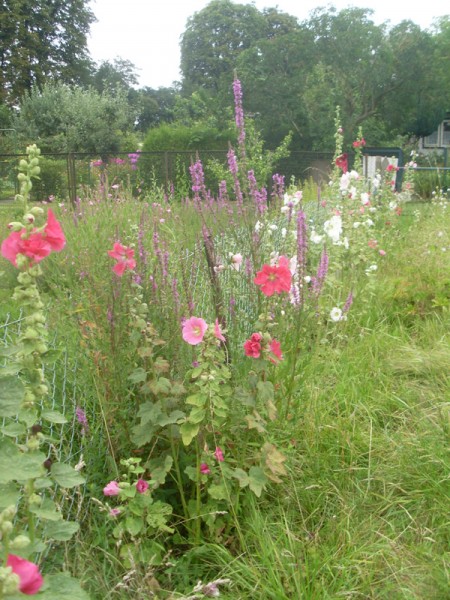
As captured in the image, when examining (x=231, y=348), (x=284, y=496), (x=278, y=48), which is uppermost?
(x=278, y=48)

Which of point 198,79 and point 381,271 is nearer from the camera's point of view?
point 381,271

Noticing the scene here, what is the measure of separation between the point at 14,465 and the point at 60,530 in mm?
306

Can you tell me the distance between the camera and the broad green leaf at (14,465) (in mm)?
991

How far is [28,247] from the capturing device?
1.16m

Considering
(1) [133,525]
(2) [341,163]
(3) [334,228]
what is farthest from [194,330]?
(2) [341,163]

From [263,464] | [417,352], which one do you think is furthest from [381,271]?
[263,464]

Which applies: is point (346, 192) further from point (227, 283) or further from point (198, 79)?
point (198, 79)

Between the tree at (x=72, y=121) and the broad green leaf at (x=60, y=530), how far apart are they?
19104mm

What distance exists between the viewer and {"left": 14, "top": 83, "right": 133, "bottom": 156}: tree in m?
19.5

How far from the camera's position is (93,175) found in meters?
12.2

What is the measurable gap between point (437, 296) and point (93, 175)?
9341 millimetres

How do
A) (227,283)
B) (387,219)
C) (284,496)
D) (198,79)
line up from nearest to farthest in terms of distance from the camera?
1. (284,496)
2. (227,283)
3. (387,219)
4. (198,79)

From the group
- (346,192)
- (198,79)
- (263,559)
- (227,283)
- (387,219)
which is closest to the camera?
(263,559)

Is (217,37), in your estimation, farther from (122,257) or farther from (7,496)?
(7,496)
